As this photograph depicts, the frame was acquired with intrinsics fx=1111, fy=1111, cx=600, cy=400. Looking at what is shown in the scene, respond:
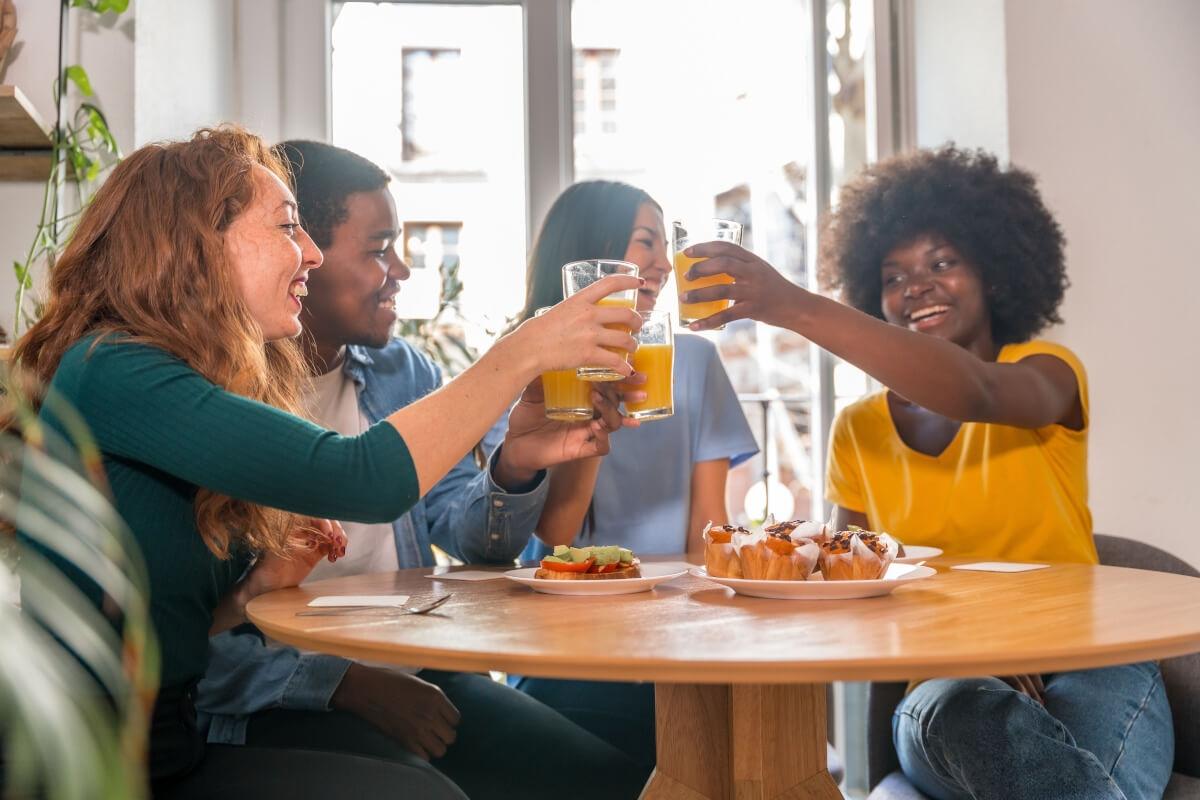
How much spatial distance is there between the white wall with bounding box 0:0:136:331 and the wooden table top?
4.03 ft

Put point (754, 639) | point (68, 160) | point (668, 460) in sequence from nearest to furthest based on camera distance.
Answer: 1. point (754, 639)
2. point (68, 160)
3. point (668, 460)

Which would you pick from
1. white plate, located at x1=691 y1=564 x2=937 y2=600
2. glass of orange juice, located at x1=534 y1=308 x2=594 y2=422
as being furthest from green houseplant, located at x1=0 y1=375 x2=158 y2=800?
glass of orange juice, located at x1=534 y1=308 x2=594 y2=422

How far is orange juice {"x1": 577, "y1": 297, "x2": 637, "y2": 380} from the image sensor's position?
1379mm

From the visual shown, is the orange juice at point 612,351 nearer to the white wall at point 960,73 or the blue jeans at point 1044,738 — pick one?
the blue jeans at point 1044,738

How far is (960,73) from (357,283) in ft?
5.68

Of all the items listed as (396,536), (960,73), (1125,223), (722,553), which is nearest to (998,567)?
(722,553)

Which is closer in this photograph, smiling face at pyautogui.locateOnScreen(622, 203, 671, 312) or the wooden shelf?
the wooden shelf

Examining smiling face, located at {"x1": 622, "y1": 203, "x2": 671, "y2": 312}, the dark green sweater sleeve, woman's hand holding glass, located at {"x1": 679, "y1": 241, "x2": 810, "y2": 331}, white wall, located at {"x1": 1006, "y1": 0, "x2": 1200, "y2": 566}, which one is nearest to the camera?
the dark green sweater sleeve

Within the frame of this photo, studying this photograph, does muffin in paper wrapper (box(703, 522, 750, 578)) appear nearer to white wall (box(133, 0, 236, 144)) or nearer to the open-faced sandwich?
the open-faced sandwich

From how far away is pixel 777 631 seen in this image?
1028 mm

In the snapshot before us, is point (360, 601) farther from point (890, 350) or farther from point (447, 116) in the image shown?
point (447, 116)

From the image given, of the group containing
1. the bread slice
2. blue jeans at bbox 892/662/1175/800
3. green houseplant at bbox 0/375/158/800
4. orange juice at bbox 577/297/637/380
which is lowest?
blue jeans at bbox 892/662/1175/800

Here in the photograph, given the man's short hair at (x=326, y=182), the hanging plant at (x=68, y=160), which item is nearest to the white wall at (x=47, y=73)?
the hanging plant at (x=68, y=160)

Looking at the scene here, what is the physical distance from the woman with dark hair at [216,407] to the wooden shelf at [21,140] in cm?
65
